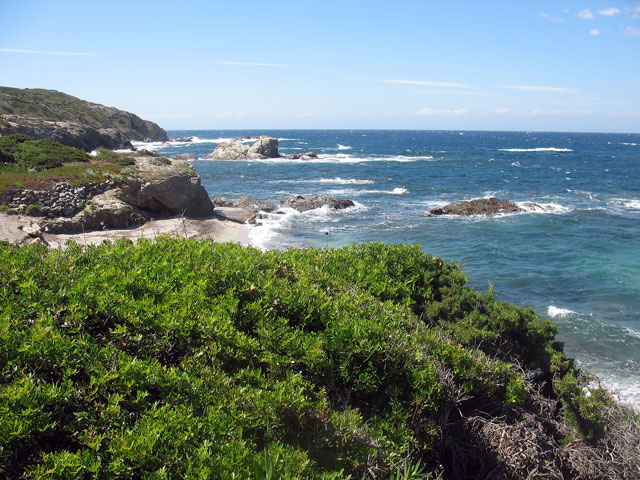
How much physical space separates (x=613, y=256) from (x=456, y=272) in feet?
57.7

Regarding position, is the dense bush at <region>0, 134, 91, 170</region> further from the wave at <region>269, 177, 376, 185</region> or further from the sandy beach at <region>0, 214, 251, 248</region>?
the wave at <region>269, 177, 376, 185</region>

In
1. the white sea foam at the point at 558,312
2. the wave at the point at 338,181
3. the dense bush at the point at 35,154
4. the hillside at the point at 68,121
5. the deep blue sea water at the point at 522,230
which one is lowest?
the white sea foam at the point at 558,312

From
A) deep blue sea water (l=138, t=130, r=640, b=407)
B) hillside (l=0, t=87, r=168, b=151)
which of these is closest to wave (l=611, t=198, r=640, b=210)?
deep blue sea water (l=138, t=130, r=640, b=407)

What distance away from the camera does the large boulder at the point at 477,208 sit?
31730 mm

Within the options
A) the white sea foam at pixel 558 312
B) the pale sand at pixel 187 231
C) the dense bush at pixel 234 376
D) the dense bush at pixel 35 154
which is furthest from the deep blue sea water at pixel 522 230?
the dense bush at pixel 35 154

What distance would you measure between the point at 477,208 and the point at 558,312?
18608 mm

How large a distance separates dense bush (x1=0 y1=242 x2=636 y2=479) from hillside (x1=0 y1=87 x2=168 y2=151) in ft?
135

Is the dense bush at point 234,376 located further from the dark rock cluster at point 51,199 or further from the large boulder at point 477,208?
the large boulder at point 477,208

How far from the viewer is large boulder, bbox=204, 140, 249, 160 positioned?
70.1 metres

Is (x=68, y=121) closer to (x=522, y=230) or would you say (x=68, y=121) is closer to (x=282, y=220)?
(x=282, y=220)

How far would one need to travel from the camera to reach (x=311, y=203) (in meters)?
33.4

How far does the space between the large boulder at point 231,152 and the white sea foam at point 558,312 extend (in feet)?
200

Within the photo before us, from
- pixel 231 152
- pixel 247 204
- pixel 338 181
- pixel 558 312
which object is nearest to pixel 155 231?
pixel 247 204

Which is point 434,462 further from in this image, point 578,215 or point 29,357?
point 578,215
